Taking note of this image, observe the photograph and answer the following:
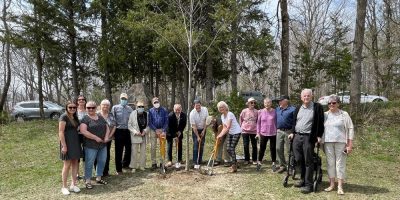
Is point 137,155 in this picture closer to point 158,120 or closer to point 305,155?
point 158,120

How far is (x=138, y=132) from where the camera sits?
7.75 meters

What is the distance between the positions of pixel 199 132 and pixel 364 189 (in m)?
3.50

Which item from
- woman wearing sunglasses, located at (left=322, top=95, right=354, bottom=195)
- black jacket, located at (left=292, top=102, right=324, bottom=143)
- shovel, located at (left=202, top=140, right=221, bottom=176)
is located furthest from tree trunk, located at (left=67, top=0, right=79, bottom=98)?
woman wearing sunglasses, located at (left=322, top=95, right=354, bottom=195)

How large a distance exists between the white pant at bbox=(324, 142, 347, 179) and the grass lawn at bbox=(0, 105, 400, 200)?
361 mm

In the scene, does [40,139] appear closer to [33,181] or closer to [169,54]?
[33,181]

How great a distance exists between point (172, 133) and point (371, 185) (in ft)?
13.7

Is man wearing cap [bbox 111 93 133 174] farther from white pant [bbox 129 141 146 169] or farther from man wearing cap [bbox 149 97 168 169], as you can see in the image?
man wearing cap [bbox 149 97 168 169]

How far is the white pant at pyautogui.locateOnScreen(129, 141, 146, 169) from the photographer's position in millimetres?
7963

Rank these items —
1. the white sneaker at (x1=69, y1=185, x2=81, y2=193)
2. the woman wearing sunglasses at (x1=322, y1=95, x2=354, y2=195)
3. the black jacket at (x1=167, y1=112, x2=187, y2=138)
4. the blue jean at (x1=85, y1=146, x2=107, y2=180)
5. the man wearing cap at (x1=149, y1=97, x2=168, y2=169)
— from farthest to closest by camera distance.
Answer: the black jacket at (x1=167, y1=112, x2=187, y2=138), the man wearing cap at (x1=149, y1=97, x2=168, y2=169), the blue jean at (x1=85, y1=146, x2=107, y2=180), the white sneaker at (x1=69, y1=185, x2=81, y2=193), the woman wearing sunglasses at (x1=322, y1=95, x2=354, y2=195)

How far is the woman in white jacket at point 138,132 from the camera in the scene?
7746mm

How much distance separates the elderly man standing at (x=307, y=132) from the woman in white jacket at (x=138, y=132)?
3180 mm

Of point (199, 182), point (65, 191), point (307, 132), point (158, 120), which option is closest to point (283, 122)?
point (307, 132)

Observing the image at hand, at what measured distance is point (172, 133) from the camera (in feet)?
26.9

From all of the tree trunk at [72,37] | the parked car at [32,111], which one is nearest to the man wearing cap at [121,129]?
the tree trunk at [72,37]
